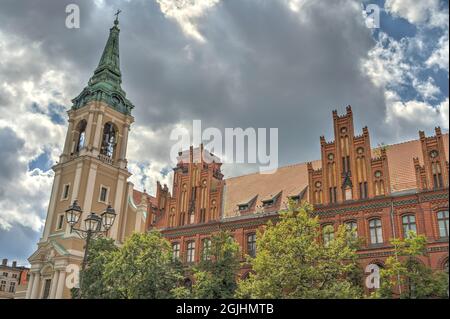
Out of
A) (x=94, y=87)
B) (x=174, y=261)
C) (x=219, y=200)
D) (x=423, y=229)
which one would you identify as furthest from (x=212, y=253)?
(x=94, y=87)

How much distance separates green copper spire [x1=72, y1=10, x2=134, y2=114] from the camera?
181 feet

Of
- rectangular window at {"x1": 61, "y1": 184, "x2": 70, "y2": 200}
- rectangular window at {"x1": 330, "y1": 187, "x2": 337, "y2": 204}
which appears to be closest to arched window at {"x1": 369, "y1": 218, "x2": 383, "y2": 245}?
rectangular window at {"x1": 330, "y1": 187, "x2": 337, "y2": 204}

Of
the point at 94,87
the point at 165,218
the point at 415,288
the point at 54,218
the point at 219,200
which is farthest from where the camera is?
the point at 94,87

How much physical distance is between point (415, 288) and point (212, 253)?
11.3 meters

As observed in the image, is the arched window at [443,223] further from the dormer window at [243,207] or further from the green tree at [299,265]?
the dormer window at [243,207]

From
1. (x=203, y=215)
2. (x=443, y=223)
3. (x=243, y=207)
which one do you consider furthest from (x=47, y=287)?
(x=443, y=223)

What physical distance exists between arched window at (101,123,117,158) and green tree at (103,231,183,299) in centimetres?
2958

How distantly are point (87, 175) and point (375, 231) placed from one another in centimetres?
3219

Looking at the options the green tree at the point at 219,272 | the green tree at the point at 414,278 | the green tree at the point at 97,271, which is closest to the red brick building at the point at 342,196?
the green tree at the point at 414,278

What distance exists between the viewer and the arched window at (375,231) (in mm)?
28047

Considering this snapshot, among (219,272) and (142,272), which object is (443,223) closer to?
(219,272)

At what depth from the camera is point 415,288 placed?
2069 cm
